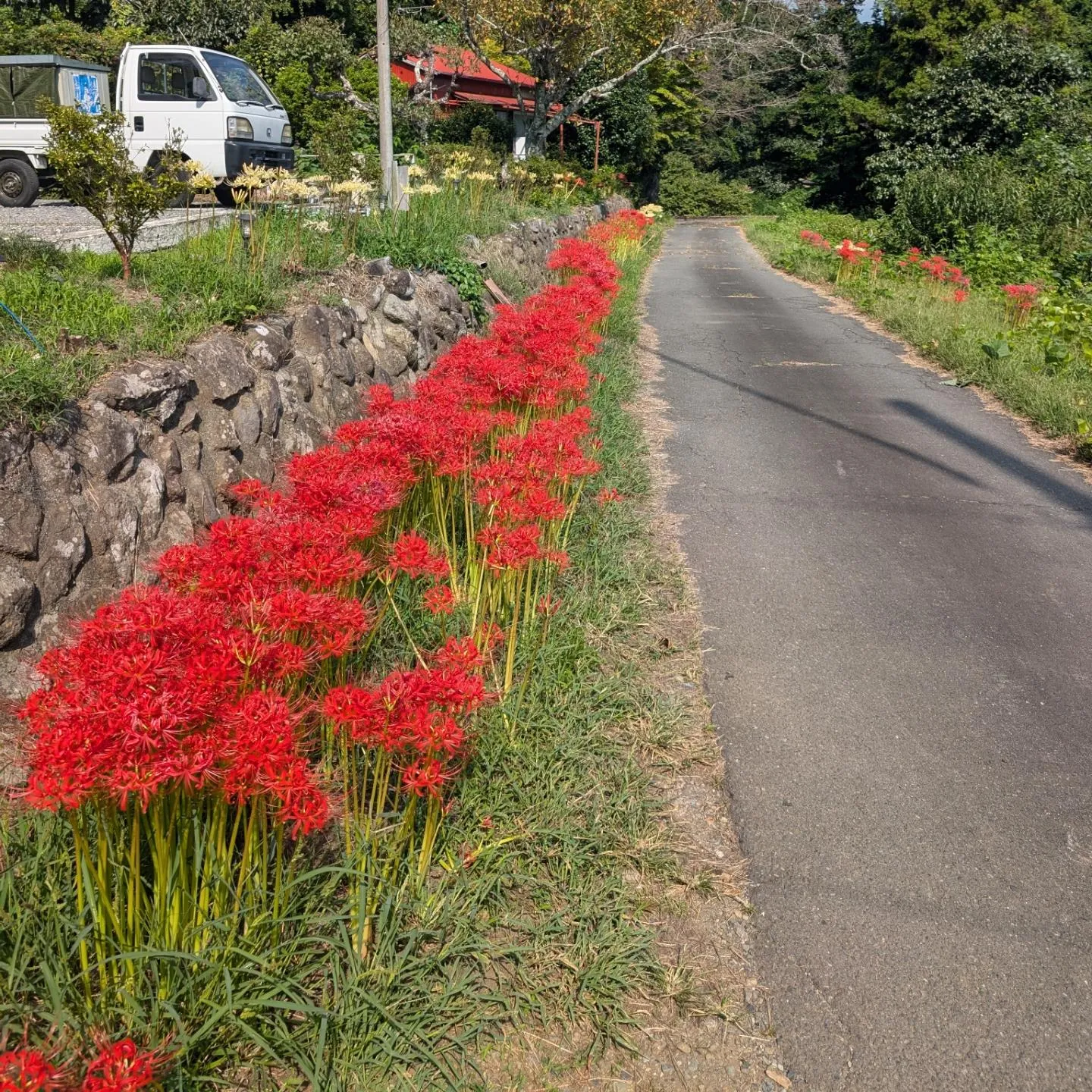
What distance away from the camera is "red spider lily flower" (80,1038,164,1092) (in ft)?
4.95

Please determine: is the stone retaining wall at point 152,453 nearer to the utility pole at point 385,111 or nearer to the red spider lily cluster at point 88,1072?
the red spider lily cluster at point 88,1072

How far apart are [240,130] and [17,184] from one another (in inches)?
137

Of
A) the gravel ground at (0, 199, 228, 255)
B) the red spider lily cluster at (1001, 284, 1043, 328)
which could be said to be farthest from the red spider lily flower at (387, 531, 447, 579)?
the red spider lily cluster at (1001, 284, 1043, 328)

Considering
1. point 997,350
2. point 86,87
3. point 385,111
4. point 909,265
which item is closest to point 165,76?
point 86,87

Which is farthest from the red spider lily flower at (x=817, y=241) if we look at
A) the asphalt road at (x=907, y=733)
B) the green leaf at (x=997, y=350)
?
the asphalt road at (x=907, y=733)

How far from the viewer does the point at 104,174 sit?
5.23m

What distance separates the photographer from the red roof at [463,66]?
29.8 meters

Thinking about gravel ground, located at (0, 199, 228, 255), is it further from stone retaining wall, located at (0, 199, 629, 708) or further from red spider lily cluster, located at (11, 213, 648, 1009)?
red spider lily cluster, located at (11, 213, 648, 1009)

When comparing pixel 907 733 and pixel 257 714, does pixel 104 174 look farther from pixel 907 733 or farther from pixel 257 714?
pixel 907 733

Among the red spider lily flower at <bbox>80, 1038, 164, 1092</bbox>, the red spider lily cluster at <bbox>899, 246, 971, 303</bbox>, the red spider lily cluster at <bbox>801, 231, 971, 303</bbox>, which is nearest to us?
the red spider lily flower at <bbox>80, 1038, 164, 1092</bbox>

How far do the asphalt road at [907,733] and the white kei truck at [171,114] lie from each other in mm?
8247

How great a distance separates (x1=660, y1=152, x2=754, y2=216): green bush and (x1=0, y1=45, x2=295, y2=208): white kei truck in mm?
36360

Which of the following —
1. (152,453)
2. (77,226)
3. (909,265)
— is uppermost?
(909,265)

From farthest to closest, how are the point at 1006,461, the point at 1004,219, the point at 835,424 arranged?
the point at 1004,219, the point at 835,424, the point at 1006,461
